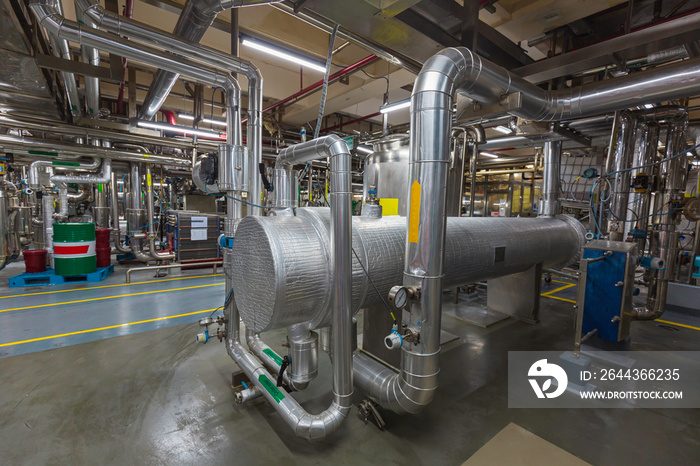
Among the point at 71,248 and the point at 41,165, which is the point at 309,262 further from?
the point at 41,165

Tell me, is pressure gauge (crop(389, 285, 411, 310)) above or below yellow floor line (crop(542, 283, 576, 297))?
above

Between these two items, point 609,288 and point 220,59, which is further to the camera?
point 609,288

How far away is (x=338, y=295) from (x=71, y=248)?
6.02m

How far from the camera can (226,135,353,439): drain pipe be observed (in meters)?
1.55

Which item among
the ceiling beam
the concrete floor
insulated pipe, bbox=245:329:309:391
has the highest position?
the ceiling beam

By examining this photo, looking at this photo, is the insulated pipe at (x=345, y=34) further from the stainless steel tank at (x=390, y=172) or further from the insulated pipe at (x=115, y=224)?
the insulated pipe at (x=115, y=224)

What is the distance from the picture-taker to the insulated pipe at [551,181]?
3.87 m

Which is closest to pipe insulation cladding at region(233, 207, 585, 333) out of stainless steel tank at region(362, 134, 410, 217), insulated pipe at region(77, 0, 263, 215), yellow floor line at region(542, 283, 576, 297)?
stainless steel tank at region(362, 134, 410, 217)

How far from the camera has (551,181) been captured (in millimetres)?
3879

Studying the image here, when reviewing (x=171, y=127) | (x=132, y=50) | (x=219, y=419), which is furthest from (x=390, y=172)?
(x=171, y=127)

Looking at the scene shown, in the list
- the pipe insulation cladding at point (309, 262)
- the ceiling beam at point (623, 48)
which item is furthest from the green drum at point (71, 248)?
the ceiling beam at point (623, 48)

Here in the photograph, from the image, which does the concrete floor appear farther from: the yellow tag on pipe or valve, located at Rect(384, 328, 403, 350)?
the yellow tag on pipe

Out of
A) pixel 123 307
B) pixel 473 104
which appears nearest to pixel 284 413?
pixel 473 104

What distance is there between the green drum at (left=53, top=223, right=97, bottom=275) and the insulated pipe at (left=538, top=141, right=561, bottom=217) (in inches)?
288
